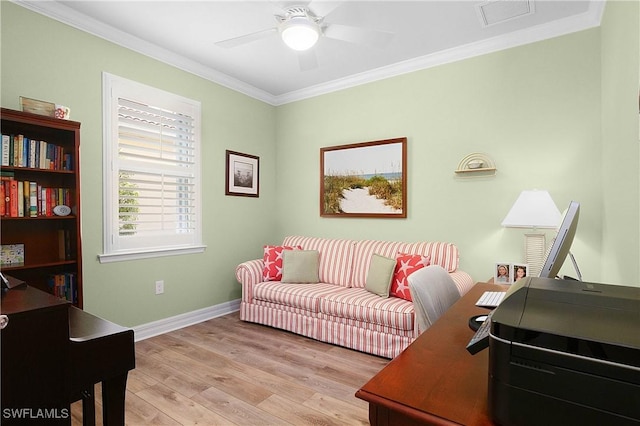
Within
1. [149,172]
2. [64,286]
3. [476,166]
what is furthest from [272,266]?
[476,166]

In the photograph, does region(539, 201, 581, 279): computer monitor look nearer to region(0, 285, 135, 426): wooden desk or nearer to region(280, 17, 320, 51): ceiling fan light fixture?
region(0, 285, 135, 426): wooden desk

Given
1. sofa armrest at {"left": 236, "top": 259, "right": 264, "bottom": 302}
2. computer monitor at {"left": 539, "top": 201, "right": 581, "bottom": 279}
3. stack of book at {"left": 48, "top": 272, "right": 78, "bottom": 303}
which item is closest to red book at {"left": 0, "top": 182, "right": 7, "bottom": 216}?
stack of book at {"left": 48, "top": 272, "right": 78, "bottom": 303}

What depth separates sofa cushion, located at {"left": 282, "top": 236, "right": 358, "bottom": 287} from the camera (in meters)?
3.62

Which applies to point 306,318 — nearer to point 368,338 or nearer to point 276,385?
point 368,338

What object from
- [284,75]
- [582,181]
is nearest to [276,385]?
[582,181]

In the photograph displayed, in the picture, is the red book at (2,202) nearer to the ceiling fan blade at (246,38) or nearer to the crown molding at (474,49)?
the ceiling fan blade at (246,38)

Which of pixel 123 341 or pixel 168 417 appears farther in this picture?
pixel 168 417

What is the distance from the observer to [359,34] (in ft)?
7.73

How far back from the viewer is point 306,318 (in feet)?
10.6

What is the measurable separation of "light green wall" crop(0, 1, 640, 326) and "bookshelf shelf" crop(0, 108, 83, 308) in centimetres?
26

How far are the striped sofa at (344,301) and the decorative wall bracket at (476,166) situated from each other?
731 mm

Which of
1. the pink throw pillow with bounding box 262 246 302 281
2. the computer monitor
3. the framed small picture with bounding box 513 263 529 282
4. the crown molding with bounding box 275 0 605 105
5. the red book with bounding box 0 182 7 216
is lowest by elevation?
the pink throw pillow with bounding box 262 246 302 281

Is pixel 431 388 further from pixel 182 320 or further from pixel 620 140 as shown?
pixel 182 320

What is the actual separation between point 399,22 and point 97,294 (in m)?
3.45
